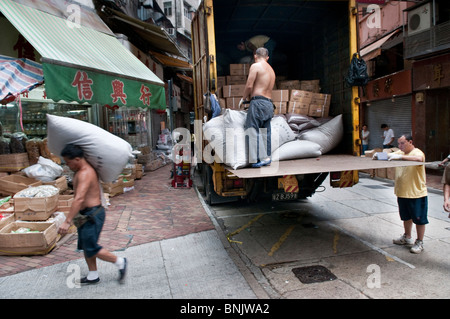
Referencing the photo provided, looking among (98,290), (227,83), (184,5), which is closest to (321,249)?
(98,290)

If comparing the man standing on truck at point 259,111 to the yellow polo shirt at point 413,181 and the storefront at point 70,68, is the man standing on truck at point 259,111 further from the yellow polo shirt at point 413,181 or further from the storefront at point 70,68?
the storefront at point 70,68

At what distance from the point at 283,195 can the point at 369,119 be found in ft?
38.2

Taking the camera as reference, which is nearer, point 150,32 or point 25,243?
point 25,243

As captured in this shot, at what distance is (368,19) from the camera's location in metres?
15.2

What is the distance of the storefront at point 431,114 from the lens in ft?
34.8

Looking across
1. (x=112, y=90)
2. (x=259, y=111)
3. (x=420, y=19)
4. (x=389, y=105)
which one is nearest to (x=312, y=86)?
(x=259, y=111)

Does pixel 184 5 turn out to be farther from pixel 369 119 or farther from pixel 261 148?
pixel 261 148

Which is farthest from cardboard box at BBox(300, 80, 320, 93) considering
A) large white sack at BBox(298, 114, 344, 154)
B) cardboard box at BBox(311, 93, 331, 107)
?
large white sack at BBox(298, 114, 344, 154)

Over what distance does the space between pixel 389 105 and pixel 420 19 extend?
3420 mm

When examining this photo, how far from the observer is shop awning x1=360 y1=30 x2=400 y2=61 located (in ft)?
42.8

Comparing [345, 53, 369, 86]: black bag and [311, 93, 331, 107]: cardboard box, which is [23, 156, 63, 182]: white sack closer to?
[311, 93, 331, 107]: cardboard box

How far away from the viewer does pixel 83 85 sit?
5.48 meters

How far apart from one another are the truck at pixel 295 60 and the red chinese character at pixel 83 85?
2.05 m

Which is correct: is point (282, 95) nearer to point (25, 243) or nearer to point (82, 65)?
point (82, 65)
